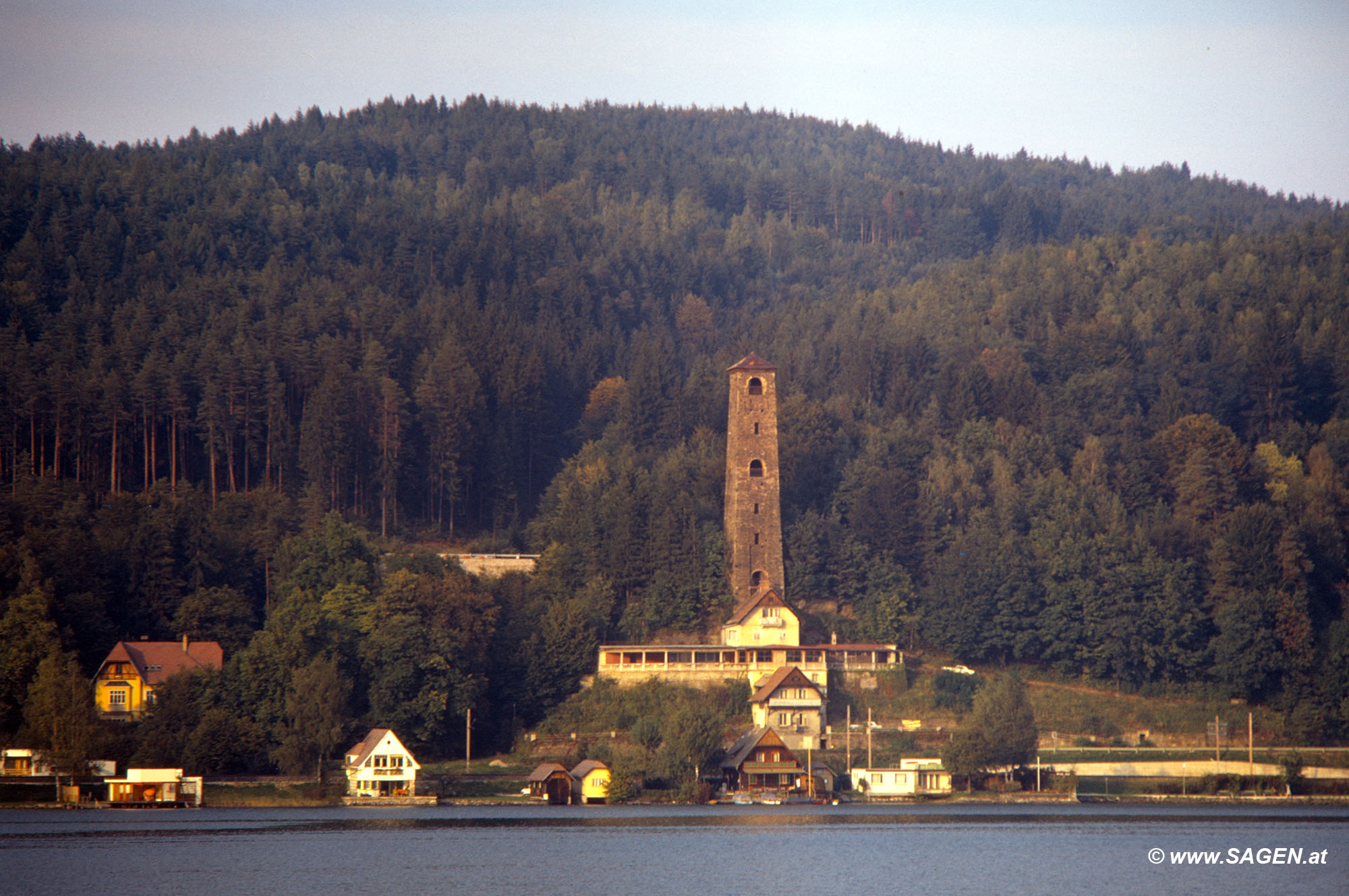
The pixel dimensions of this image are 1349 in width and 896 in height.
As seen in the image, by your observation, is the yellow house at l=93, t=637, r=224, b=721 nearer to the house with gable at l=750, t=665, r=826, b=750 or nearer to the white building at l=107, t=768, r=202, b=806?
the white building at l=107, t=768, r=202, b=806

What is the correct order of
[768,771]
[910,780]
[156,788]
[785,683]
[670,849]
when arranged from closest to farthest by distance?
[670,849]
[156,788]
[768,771]
[910,780]
[785,683]

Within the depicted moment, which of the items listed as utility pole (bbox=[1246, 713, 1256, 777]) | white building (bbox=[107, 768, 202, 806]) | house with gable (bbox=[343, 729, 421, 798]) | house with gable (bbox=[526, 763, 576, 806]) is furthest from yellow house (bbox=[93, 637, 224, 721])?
utility pole (bbox=[1246, 713, 1256, 777])

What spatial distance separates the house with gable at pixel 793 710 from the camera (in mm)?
75875

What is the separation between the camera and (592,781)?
236 ft

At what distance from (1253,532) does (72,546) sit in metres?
58.9

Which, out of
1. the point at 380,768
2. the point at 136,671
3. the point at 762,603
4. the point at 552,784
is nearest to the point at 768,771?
the point at 552,784

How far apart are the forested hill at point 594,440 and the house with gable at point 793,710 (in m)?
9.53

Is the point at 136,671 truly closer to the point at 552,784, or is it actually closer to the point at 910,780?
the point at 552,784

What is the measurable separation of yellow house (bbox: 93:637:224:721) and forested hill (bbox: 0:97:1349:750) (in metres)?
2.13

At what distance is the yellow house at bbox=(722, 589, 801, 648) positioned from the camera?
3214 inches

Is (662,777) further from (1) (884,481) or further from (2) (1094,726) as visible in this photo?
(1) (884,481)

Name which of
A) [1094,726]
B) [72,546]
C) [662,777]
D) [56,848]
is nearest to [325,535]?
[72,546]

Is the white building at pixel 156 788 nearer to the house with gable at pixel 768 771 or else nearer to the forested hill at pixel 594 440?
the forested hill at pixel 594 440

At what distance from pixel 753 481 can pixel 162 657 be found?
30.6m
